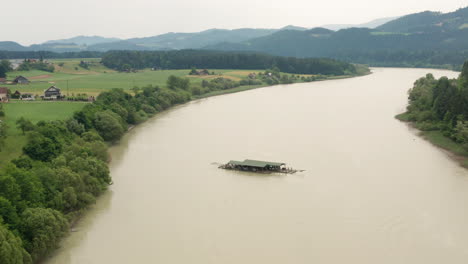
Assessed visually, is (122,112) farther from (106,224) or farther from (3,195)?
(3,195)

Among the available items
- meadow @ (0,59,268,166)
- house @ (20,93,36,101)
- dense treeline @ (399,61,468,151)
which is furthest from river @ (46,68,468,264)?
house @ (20,93,36,101)

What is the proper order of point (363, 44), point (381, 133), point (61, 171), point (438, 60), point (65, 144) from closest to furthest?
point (61, 171) < point (65, 144) < point (381, 133) < point (438, 60) < point (363, 44)

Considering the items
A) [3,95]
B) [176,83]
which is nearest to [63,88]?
[176,83]

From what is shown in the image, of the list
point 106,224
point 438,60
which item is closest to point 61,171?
point 106,224

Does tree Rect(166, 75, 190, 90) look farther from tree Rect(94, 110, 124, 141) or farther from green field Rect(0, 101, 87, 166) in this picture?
tree Rect(94, 110, 124, 141)

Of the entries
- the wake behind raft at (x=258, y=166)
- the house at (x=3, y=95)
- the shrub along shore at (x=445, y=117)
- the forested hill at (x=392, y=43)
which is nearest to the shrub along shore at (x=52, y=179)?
the wake behind raft at (x=258, y=166)

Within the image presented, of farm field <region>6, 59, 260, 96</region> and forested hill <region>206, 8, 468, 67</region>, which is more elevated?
forested hill <region>206, 8, 468, 67</region>

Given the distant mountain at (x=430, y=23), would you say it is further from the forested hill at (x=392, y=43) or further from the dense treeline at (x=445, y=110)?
the dense treeline at (x=445, y=110)
